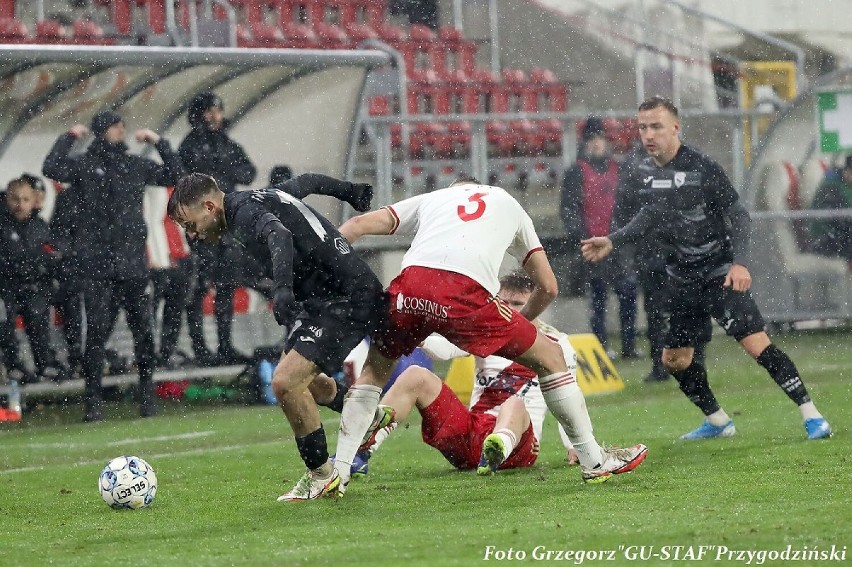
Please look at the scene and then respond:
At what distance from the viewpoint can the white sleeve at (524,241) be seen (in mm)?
7121

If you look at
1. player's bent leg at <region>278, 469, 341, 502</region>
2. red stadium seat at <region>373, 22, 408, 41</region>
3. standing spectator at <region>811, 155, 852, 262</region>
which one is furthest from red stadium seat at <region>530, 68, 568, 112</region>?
player's bent leg at <region>278, 469, 341, 502</region>

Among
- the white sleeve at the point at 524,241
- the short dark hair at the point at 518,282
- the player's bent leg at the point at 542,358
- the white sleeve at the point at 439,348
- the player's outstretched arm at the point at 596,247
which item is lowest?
the white sleeve at the point at 439,348

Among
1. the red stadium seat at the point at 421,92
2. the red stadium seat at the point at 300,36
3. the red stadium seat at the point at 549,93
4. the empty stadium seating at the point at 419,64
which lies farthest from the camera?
the red stadium seat at the point at 549,93

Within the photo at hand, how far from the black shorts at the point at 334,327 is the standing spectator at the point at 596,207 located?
7799mm

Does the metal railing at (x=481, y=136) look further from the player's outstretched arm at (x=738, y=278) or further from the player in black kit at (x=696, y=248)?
the player's outstretched arm at (x=738, y=278)

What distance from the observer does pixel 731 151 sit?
16.5 m

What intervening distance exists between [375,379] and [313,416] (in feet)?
1.42

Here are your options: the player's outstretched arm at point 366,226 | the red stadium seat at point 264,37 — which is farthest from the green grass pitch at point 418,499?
the red stadium seat at point 264,37

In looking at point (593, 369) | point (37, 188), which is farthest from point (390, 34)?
point (37, 188)

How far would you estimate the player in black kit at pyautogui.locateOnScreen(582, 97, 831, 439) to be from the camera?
9.01 meters

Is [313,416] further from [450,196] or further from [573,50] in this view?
[573,50]

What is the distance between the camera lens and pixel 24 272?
1166cm

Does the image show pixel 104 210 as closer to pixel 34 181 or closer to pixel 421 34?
pixel 34 181

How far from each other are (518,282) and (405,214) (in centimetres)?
122
